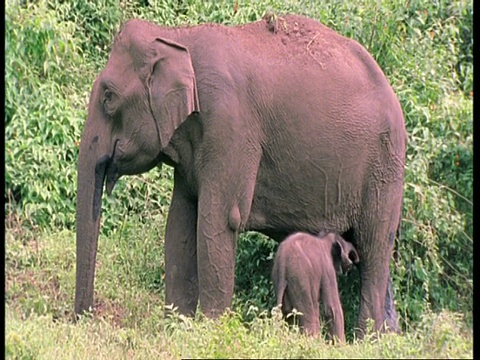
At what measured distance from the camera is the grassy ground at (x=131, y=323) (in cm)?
758

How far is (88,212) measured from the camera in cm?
904

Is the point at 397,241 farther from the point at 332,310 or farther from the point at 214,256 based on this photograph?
the point at 214,256

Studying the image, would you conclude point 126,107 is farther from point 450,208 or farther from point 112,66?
point 450,208

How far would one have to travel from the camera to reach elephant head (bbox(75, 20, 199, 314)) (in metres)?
8.91

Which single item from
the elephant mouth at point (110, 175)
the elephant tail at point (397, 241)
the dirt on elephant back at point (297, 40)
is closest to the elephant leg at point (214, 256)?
the elephant mouth at point (110, 175)

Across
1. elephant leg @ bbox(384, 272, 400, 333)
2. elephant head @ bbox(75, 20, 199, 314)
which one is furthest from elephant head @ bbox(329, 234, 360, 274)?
elephant head @ bbox(75, 20, 199, 314)

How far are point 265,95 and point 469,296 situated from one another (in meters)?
2.51

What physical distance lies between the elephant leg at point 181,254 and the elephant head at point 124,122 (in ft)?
1.77

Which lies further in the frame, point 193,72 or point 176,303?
point 176,303

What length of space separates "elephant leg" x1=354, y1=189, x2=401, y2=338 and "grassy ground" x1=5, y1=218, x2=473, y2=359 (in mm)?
345

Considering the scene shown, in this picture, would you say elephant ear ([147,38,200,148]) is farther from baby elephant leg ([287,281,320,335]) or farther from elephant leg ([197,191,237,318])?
baby elephant leg ([287,281,320,335])

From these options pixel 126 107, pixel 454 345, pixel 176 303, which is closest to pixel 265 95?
pixel 126 107

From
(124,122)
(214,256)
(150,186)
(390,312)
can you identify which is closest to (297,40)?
(124,122)

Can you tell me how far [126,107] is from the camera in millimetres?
8953
